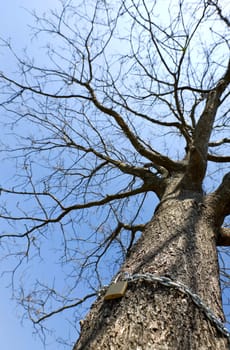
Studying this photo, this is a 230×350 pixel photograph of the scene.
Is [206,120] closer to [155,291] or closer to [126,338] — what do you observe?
[155,291]

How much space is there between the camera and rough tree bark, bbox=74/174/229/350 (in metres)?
1.23

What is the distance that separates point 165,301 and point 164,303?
0.01 metres

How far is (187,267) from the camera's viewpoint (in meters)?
1.65

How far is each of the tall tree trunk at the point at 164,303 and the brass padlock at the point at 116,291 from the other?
19mm

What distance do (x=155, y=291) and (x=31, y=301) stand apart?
2274 mm

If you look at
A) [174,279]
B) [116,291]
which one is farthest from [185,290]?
[116,291]

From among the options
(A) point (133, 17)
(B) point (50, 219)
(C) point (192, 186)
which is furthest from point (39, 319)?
(A) point (133, 17)

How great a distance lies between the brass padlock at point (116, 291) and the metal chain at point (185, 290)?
46mm

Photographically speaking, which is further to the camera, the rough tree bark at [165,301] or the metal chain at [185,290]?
the metal chain at [185,290]

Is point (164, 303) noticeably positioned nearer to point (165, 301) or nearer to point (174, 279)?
point (165, 301)

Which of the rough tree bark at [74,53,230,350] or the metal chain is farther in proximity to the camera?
the metal chain

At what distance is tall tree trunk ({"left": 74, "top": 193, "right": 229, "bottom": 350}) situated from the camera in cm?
122

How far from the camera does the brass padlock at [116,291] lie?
1.43 meters

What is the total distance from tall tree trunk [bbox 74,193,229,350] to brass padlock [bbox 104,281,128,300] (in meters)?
0.02
